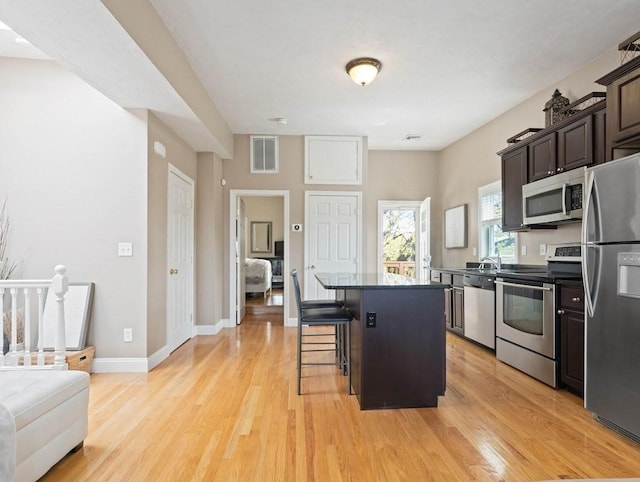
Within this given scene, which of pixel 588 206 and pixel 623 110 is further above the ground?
pixel 623 110

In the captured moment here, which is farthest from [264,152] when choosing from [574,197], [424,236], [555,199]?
[574,197]

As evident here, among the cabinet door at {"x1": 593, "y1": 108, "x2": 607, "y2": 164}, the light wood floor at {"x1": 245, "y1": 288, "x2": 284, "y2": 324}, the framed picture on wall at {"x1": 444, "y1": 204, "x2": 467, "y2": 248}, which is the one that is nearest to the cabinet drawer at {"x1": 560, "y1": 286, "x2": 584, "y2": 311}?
the cabinet door at {"x1": 593, "y1": 108, "x2": 607, "y2": 164}

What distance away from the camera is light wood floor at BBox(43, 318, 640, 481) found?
6.38ft

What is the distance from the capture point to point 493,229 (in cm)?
532

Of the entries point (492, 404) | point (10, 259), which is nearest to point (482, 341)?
point (492, 404)

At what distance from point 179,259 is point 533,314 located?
385 centimetres

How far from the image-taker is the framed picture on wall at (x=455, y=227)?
19.4 ft

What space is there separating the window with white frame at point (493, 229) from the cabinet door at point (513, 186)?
0.45m

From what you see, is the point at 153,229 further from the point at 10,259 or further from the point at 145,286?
the point at 10,259

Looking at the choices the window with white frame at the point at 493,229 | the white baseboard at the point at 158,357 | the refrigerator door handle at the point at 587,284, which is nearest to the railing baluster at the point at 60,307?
the white baseboard at the point at 158,357

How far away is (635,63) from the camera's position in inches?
94.0

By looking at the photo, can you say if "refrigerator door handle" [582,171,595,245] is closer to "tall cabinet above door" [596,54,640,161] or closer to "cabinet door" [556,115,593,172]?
"tall cabinet above door" [596,54,640,161]

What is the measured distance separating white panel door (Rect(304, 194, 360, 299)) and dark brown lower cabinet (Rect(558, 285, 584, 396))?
126 inches

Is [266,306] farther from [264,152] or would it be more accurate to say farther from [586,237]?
[586,237]
